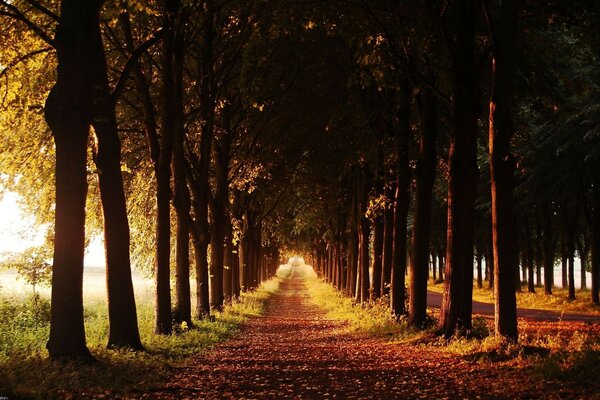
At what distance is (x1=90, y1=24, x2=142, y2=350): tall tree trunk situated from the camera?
12.5 metres

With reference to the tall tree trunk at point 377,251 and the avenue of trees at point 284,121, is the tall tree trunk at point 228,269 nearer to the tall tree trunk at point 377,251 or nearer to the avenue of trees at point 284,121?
the avenue of trees at point 284,121

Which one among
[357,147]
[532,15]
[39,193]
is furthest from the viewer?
[357,147]

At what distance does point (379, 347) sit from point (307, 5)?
8.33 metres

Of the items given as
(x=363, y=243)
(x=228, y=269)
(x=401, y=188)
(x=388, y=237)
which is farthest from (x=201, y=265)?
(x=228, y=269)

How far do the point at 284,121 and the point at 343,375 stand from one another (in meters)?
19.5

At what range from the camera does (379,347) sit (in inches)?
615

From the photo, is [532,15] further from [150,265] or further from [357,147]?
[150,265]

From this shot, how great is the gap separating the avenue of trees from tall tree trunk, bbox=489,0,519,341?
29mm

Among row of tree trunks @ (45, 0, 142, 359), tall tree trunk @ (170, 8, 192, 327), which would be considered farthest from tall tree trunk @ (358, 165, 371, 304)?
row of tree trunks @ (45, 0, 142, 359)

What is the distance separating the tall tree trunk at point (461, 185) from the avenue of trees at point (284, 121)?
0.03m

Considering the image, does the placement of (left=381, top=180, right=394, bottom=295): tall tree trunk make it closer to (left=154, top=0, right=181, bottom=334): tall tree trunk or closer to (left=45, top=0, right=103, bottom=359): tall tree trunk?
(left=154, top=0, right=181, bottom=334): tall tree trunk

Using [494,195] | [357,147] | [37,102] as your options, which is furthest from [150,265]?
[494,195]

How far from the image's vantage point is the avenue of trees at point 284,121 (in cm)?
1221

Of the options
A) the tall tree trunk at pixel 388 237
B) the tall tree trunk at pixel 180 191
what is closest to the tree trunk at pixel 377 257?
the tall tree trunk at pixel 388 237
